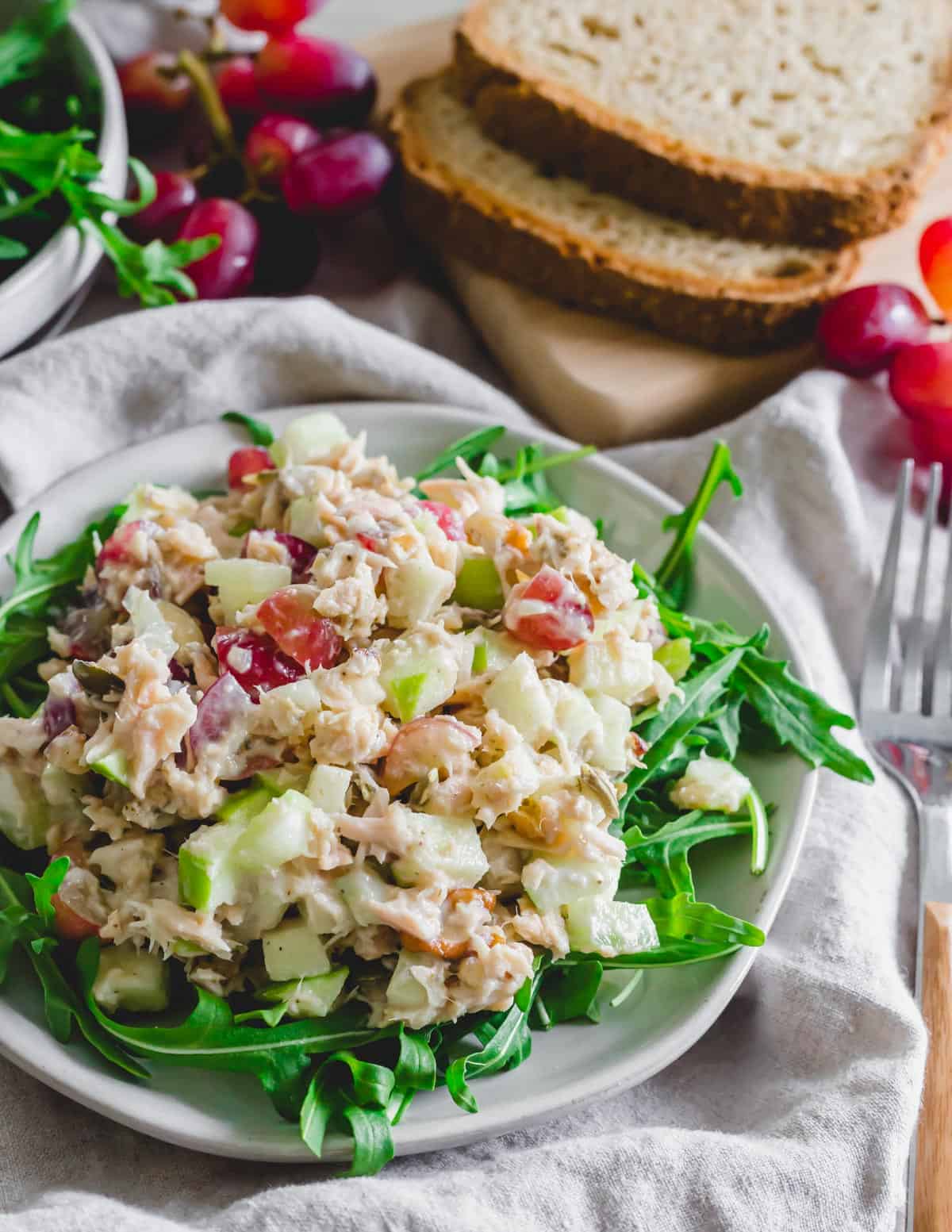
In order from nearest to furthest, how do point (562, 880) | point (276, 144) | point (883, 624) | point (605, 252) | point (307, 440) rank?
point (562, 880), point (307, 440), point (883, 624), point (605, 252), point (276, 144)

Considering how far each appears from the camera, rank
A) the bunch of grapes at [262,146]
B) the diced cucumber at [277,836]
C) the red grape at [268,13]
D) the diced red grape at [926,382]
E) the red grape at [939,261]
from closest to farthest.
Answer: the diced cucumber at [277,836]
the diced red grape at [926,382]
the red grape at [939,261]
the bunch of grapes at [262,146]
the red grape at [268,13]

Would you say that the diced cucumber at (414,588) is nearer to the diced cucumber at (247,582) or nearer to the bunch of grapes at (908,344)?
the diced cucumber at (247,582)

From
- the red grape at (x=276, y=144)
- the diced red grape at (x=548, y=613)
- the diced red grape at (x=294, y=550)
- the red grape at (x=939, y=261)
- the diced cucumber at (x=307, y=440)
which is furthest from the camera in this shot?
the red grape at (x=276, y=144)

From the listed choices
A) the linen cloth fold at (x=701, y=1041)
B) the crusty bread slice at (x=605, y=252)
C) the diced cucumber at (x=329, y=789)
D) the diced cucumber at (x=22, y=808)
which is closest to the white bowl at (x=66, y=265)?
the linen cloth fold at (x=701, y=1041)

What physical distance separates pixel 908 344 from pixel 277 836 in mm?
2245

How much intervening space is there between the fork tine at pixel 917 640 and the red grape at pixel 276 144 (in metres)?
1.93

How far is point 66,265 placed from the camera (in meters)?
2.93

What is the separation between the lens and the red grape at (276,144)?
3490 millimetres

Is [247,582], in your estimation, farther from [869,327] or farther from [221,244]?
[869,327]

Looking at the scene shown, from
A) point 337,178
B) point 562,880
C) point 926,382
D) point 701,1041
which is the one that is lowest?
point 701,1041

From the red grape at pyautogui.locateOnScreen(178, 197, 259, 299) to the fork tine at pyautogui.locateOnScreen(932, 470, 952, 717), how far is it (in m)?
1.94

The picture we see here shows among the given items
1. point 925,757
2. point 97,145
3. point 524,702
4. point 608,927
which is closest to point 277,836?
point 524,702

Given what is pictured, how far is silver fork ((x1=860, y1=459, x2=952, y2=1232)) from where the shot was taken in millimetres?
2068

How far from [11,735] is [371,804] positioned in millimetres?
653
